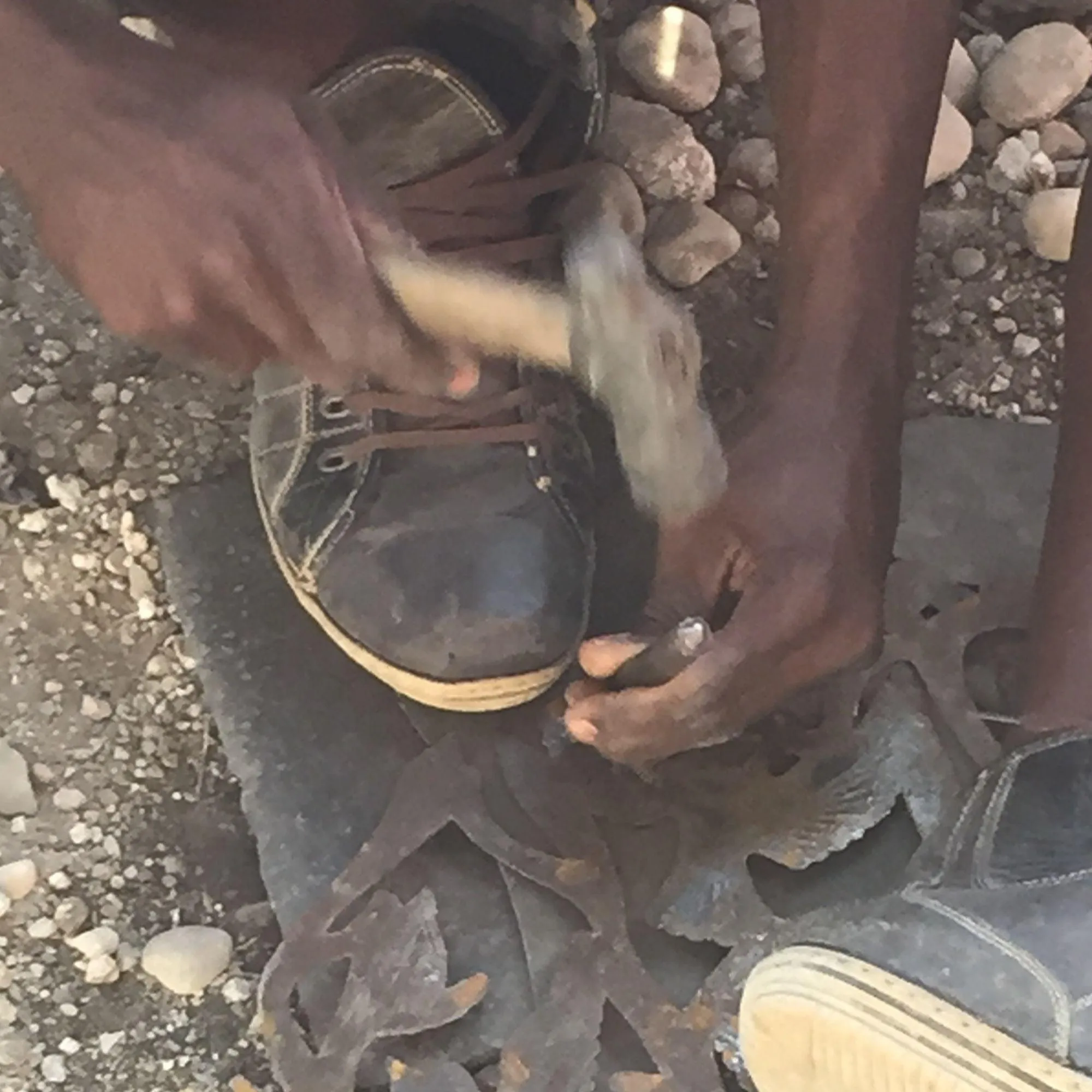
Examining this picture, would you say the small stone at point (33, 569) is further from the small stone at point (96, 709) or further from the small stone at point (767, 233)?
the small stone at point (767, 233)

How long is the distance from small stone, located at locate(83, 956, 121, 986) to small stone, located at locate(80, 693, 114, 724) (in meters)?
0.15

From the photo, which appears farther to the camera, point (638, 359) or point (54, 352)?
point (54, 352)

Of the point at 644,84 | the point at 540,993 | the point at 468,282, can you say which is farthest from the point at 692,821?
the point at 644,84

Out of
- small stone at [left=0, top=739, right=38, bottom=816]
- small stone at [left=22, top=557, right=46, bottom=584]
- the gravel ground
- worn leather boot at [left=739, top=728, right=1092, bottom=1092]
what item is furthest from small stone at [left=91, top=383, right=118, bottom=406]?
worn leather boot at [left=739, top=728, right=1092, bottom=1092]

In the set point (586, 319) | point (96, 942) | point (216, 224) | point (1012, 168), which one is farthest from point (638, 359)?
point (1012, 168)

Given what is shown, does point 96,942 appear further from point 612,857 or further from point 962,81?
point 962,81

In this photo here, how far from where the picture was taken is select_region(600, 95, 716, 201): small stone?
1.08 m

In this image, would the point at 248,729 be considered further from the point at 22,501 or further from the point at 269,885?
the point at 22,501

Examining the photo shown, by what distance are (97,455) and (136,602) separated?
0.10m

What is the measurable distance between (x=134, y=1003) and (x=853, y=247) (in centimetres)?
57

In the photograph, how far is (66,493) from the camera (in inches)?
38.5

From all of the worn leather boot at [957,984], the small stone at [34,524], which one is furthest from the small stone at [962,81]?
the small stone at [34,524]

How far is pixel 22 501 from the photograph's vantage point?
0.98 m

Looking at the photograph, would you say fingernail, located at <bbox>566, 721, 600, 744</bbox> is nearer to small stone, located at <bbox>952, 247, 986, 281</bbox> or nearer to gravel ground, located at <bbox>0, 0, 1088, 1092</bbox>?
gravel ground, located at <bbox>0, 0, 1088, 1092</bbox>
